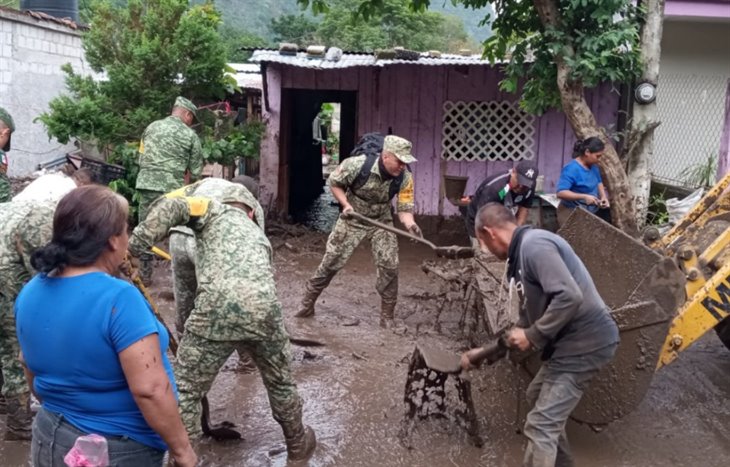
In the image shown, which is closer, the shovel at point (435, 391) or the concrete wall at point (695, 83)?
the shovel at point (435, 391)

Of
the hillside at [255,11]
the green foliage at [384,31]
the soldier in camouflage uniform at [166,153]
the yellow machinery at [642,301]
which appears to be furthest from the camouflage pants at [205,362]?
the hillside at [255,11]

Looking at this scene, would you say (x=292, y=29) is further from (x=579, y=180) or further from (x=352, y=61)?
(x=579, y=180)

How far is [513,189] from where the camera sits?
6.03 meters

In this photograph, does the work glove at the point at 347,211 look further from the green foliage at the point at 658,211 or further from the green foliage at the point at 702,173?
the green foliage at the point at 702,173

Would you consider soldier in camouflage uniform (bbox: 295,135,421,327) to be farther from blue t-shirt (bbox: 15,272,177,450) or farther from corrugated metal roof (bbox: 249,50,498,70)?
blue t-shirt (bbox: 15,272,177,450)

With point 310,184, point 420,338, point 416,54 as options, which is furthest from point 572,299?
point 310,184

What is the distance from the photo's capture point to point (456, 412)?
4.52 metres

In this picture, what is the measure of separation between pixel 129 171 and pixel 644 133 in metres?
6.07

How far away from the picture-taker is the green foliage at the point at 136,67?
8.41m

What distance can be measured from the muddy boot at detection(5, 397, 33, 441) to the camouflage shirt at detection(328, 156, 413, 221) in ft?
10.2

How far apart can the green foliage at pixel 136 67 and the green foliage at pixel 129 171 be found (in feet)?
0.50

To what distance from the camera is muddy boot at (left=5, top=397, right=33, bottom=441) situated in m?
4.09

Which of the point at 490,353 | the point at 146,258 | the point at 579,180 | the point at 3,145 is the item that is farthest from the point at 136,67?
the point at 490,353

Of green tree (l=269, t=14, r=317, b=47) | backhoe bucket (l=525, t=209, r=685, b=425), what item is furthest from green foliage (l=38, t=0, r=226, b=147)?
green tree (l=269, t=14, r=317, b=47)
